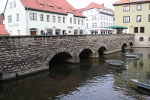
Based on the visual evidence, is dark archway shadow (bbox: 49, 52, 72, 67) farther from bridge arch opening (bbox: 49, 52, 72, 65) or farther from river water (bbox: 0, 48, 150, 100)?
river water (bbox: 0, 48, 150, 100)

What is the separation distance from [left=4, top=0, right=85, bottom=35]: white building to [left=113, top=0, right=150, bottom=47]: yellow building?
14.1 m

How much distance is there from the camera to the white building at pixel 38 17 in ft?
103

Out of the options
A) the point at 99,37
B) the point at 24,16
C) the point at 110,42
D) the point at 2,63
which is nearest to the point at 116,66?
the point at 99,37

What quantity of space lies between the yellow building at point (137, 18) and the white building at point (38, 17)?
14.1 metres

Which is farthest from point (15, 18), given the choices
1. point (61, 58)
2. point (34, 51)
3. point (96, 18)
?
point (96, 18)

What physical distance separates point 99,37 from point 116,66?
814 cm

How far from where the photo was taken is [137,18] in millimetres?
43656

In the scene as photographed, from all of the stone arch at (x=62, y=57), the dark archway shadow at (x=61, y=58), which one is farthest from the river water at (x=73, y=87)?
the dark archway shadow at (x=61, y=58)

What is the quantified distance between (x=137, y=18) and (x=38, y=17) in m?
27.3

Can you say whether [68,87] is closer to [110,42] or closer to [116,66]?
[116,66]

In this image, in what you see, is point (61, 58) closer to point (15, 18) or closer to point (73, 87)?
point (73, 87)

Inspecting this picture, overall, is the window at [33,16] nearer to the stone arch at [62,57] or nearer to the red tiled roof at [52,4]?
the red tiled roof at [52,4]

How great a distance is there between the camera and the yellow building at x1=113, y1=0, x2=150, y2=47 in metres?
42.6

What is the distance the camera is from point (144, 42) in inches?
1692
